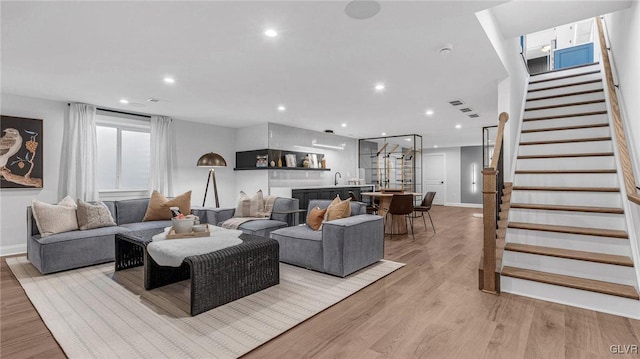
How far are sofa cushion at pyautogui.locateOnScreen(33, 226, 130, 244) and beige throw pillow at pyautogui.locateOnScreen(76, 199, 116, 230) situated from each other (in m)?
0.09

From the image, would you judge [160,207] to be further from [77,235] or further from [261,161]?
[261,161]

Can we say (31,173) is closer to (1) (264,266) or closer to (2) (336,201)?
(1) (264,266)

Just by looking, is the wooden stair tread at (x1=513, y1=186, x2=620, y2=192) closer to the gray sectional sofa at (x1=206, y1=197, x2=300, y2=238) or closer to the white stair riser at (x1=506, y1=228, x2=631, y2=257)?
the white stair riser at (x1=506, y1=228, x2=631, y2=257)

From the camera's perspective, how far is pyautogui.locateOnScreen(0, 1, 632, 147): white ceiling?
7.47 ft

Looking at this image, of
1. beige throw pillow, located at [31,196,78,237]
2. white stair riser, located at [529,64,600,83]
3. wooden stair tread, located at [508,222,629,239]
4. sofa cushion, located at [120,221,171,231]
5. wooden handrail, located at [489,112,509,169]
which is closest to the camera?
wooden stair tread, located at [508,222,629,239]

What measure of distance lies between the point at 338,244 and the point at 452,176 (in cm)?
A: 965

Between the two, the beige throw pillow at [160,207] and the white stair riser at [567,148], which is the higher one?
the white stair riser at [567,148]

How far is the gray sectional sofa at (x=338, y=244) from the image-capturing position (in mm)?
3195

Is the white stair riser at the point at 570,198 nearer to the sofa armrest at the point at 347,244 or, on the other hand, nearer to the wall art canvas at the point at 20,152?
the sofa armrest at the point at 347,244

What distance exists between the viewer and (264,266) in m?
2.89

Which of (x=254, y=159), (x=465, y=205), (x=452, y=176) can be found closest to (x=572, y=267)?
(x=254, y=159)

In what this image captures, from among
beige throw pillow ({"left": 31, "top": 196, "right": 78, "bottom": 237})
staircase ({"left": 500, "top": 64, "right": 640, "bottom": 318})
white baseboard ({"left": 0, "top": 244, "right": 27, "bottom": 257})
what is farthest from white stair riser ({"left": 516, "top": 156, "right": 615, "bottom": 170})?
white baseboard ({"left": 0, "top": 244, "right": 27, "bottom": 257})

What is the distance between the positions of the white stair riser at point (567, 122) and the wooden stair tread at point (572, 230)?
6.19 feet

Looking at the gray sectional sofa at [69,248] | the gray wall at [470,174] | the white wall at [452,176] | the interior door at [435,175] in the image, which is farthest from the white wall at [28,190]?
the gray wall at [470,174]
